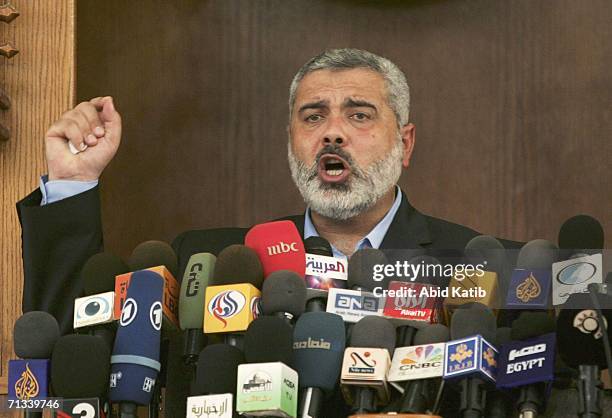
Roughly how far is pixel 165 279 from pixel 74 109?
823 mm

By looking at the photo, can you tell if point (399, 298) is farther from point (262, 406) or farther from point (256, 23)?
point (256, 23)

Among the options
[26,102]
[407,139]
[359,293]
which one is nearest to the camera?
[359,293]

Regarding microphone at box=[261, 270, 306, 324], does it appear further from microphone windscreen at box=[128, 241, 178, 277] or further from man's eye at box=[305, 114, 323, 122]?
man's eye at box=[305, 114, 323, 122]

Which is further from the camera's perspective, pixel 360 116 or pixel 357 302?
pixel 360 116

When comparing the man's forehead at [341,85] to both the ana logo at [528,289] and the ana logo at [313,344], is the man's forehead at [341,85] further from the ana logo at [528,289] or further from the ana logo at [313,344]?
the ana logo at [313,344]

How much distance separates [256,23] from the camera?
396cm

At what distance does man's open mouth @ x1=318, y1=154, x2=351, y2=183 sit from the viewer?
3.56m

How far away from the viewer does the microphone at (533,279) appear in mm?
2307

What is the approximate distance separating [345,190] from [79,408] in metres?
1.49

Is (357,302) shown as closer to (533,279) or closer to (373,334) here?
(373,334)

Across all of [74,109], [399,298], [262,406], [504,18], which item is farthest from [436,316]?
[504,18]

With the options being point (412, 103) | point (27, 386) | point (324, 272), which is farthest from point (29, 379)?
point (412, 103)

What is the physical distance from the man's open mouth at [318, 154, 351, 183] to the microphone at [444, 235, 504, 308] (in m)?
1.04

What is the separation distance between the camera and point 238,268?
7.72ft
